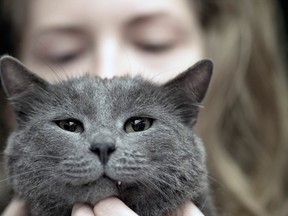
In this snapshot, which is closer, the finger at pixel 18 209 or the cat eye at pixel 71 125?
the cat eye at pixel 71 125

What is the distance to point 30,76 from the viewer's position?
1567 mm

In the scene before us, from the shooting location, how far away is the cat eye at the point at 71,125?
1.44 metres

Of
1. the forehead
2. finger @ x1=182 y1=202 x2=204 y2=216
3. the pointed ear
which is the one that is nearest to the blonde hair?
Result: the forehead

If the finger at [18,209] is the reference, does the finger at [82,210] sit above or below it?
above

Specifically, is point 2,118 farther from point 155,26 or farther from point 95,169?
point 95,169

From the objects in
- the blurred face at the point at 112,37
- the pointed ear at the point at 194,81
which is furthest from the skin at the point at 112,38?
the pointed ear at the point at 194,81

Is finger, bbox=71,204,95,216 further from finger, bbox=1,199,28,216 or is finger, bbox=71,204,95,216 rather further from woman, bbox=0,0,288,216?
woman, bbox=0,0,288,216

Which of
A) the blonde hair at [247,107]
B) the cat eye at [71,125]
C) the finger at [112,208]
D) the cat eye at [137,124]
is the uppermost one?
the cat eye at [137,124]

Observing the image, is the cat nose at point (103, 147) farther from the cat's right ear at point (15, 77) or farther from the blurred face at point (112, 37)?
the blurred face at point (112, 37)

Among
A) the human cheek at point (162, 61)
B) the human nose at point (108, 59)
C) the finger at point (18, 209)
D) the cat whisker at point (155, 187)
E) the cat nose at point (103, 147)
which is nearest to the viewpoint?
the cat nose at point (103, 147)

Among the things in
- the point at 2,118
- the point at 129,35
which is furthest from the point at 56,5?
the point at 2,118

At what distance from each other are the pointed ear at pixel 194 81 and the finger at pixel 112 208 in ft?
1.47

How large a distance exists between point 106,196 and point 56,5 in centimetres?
112

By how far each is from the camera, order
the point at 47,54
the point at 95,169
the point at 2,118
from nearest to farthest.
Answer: the point at 95,169
the point at 47,54
the point at 2,118
